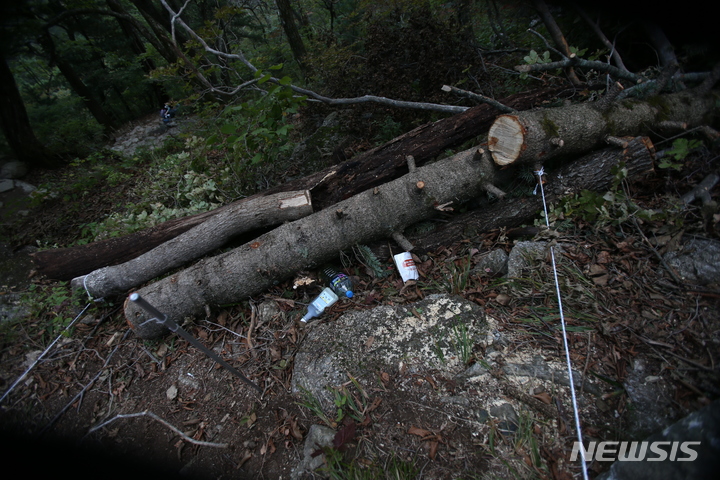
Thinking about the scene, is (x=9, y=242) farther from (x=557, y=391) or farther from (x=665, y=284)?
(x=665, y=284)

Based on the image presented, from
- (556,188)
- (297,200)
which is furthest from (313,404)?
(556,188)

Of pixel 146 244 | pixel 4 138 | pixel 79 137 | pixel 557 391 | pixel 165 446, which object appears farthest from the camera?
pixel 79 137

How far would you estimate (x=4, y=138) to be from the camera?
7914mm

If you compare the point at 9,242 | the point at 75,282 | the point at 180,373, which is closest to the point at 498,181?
the point at 180,373

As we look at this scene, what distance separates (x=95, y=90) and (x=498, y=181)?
1466 centimetres

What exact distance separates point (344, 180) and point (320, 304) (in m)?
1.67

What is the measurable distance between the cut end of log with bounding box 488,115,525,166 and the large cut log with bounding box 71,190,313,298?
2.18 meters

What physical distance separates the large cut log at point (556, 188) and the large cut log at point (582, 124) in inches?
8.4

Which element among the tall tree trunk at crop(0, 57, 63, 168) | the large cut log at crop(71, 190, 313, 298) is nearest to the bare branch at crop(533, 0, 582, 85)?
the large cut log at crop(71, 190, 313, 298)

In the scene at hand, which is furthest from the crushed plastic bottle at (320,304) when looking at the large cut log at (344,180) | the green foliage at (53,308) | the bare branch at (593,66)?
the bare branch at (593,66)

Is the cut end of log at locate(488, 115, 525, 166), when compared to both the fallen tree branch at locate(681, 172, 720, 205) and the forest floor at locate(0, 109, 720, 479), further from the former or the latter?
the fallen tree branch at locate(681, 172, 720, 205)

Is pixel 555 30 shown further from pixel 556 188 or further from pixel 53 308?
pixel 53 308

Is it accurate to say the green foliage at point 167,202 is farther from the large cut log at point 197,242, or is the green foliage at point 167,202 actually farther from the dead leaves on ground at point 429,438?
the dead leaves on ground at point 429,438

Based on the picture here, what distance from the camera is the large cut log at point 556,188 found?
9.78 feet
